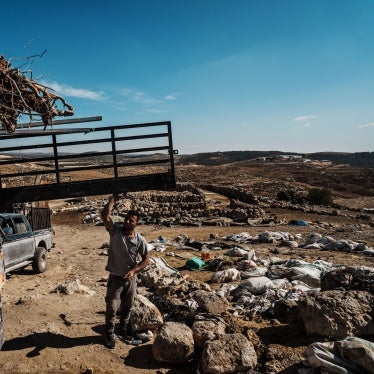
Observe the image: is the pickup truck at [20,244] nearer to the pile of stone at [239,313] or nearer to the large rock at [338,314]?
the pile of stone at [239,313]

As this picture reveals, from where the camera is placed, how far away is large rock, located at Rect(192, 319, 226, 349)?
488 cm

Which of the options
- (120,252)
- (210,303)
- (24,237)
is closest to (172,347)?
(120,252)

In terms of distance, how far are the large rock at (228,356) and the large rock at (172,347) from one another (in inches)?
12.9

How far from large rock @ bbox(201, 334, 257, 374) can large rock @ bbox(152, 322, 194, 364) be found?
1.07ft

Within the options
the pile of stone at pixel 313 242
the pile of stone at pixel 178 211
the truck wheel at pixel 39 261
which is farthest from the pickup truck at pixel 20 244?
the pile of stone at pixel 178 211

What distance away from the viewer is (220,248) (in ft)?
43.8

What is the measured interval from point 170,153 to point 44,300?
353 centimetres

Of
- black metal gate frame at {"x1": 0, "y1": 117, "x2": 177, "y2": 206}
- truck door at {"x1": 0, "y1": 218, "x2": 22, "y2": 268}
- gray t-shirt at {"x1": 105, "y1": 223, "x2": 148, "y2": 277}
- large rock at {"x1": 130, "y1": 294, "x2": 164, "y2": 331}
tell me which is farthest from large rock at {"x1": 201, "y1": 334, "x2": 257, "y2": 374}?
truck door at {"x1": 0, "y1": 218, "x2": 22, "y2": 268}

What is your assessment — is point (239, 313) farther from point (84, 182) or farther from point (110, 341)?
point (84, 182)

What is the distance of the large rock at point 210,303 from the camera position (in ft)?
19.7

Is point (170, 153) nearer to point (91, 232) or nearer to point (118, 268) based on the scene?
point (118, 268)

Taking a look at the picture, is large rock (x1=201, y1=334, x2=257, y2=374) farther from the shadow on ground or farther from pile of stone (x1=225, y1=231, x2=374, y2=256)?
pile of stone (x1=225, y1=231, x2=374, y2=256)

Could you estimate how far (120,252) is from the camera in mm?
4973

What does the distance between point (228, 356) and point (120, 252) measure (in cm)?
185
